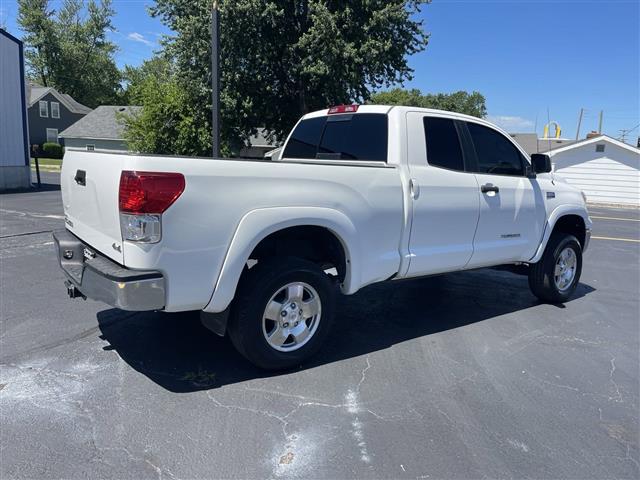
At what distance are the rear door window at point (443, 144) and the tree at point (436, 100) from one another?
1401 inches

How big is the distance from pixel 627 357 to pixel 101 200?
4.63m

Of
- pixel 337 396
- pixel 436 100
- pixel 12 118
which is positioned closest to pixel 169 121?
pixel 12 118

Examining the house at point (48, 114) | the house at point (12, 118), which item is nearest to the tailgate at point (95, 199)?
the house at point (12, 118)

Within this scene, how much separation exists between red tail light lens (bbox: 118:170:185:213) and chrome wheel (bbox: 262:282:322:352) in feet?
3.52

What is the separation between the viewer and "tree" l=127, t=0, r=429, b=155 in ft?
55.4

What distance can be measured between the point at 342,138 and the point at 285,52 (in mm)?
14399

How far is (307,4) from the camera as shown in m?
17.8

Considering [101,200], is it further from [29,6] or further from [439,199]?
[29,6]

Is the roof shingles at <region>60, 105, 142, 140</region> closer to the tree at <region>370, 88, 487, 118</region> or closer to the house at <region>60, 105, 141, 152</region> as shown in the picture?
the house at <region>60, 105, 141, 152</region>

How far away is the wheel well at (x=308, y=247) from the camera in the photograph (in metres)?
3.95

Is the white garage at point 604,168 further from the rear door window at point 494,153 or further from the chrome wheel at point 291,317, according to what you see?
the chrome wheel at point 291,317

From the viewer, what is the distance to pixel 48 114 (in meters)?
49.7

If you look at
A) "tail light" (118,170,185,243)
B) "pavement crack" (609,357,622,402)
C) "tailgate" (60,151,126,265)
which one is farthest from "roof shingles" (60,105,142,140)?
"pavement crack" (609,357,622,402)

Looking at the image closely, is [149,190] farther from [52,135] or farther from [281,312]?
[52,135]
